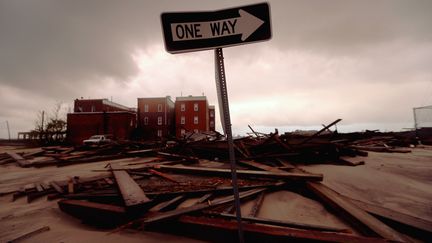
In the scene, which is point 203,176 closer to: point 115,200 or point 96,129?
point 115,200

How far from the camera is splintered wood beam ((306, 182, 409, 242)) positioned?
218 cm

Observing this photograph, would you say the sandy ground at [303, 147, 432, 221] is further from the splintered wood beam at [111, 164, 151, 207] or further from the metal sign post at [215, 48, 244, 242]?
the splintered wood beam at [111, 164, 151, 207]

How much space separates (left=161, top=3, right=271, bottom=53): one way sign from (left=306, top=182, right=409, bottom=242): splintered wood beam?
97.2 inches

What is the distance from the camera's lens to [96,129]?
3638 cm

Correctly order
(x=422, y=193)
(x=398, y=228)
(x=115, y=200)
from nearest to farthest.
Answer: (x=398, y=228) < (x=115, y=200) < (x=422, y=193)

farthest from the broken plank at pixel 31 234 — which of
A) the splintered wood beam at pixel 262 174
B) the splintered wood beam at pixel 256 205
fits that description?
the splintered wood beam at pixel 262 174

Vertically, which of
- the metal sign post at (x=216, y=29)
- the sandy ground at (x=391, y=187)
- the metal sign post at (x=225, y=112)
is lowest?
the sandy ground at (x=391, y=187)

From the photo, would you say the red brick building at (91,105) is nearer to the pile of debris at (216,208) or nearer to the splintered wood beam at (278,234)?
the pile of debris at (216,208)

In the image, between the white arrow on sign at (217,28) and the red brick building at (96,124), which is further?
the red brick building at (96,124)

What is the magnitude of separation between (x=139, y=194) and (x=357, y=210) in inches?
129

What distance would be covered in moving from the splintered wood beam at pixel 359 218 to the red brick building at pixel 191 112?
4622 cm

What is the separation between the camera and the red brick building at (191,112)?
162 ft

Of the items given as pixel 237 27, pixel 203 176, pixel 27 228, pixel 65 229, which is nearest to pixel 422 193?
pixel 203 176

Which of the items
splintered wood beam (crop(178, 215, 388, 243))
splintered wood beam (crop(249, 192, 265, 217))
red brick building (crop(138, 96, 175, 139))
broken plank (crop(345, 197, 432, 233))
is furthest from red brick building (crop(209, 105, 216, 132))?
splintered wood beam (crop(178, 215, 388, 243))
